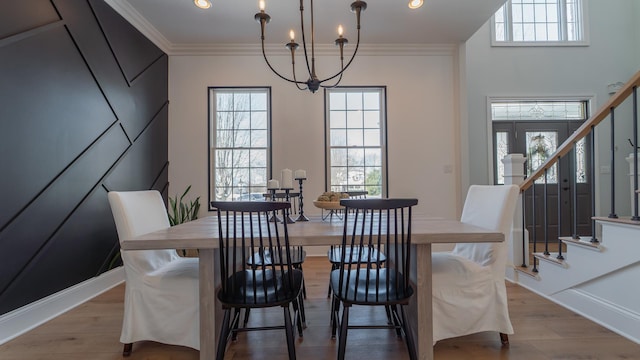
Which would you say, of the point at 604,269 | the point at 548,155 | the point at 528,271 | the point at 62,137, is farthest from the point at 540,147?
the point at 62,137

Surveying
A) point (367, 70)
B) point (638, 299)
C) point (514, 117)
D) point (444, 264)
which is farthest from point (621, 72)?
point (444, 264)

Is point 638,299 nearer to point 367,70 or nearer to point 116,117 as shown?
point 367,70

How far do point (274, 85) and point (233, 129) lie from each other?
2.69 feet

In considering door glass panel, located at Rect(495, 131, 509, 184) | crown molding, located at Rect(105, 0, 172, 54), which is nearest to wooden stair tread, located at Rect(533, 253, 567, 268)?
door glass panel, located at Rect(495, 131, 509, 184)

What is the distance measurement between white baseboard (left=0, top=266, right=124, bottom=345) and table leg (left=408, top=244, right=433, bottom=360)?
2.49 m

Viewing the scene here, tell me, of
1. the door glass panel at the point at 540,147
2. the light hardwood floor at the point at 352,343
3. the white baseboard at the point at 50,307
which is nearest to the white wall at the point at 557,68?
the door glass panel at the point at 540,147

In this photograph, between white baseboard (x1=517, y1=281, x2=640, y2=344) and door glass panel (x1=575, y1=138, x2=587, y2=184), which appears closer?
white baseboard (x1=517, y1=281, x2=640, y2=344)

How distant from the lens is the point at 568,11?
4.65m

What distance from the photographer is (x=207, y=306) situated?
4.77 ft

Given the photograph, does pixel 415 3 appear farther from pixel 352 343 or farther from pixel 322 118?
pixel 352 343

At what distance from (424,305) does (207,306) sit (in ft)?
3.65

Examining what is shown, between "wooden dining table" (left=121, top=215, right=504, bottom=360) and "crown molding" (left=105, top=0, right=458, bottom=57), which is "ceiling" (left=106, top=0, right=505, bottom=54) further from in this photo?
"wooden dining table" (left=121, top=215, right=504, bottom=360)

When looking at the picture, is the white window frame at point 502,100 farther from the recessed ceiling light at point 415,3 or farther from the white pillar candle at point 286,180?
the white pillar candle at point 286,180

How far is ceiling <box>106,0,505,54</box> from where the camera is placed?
295 centimetres
